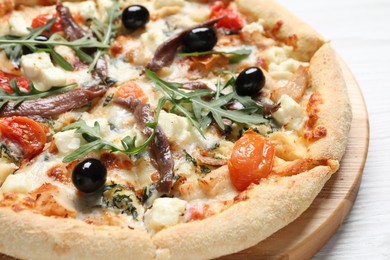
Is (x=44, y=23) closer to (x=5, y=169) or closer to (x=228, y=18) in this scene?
(x=228, y=18)

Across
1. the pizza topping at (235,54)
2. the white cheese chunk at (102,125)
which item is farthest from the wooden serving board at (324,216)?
the white cheese chunk at (102,125)

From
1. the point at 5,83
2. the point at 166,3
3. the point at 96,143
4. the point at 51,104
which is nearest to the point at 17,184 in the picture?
the point at 96,143

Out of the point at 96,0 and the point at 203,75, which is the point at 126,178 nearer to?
the point at 203,75

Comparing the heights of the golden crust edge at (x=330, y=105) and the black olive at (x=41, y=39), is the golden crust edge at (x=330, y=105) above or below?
above

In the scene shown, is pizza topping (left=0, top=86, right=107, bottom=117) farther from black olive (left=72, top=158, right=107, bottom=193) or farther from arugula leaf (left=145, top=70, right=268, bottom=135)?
black olive (left=72, top=158, right=107, bottom=193)

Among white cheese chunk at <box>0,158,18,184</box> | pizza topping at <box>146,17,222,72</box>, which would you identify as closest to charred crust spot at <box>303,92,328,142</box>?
pizza topping at <box>146,17,222,72</box>

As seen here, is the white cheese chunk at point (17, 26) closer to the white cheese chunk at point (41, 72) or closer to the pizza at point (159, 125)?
the pizza at point (159, 125)
